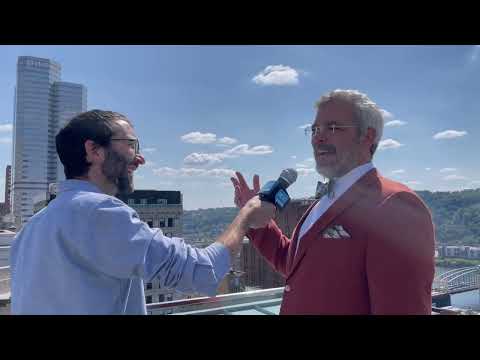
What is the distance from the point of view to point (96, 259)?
121cm

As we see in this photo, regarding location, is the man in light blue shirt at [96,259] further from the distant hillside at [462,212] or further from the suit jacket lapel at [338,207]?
the distant hillside at [462,212]

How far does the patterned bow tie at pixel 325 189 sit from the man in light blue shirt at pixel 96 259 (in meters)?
0.74

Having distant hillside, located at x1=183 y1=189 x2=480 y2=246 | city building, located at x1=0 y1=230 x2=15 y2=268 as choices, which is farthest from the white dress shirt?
city building, located at x1=0 y1=230 x2=15 y2=268

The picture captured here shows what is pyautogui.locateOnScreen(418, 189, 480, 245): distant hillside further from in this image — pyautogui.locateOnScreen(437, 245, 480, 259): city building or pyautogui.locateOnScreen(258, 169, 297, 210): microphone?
pyautogui.locateOnScreen(437, 245, 480, 259): city building

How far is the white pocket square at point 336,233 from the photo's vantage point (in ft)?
5.21

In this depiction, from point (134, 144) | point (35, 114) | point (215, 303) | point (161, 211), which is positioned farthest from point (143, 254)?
point (35, 114)

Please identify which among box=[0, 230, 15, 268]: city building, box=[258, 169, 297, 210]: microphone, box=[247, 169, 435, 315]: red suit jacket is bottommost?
box=[0, 230, 15, 268]: city building

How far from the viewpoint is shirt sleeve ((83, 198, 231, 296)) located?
1.20m

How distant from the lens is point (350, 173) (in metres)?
1.80

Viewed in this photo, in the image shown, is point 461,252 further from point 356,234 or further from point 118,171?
point 118,171

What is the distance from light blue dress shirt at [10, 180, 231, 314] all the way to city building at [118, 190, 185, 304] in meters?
28.6
